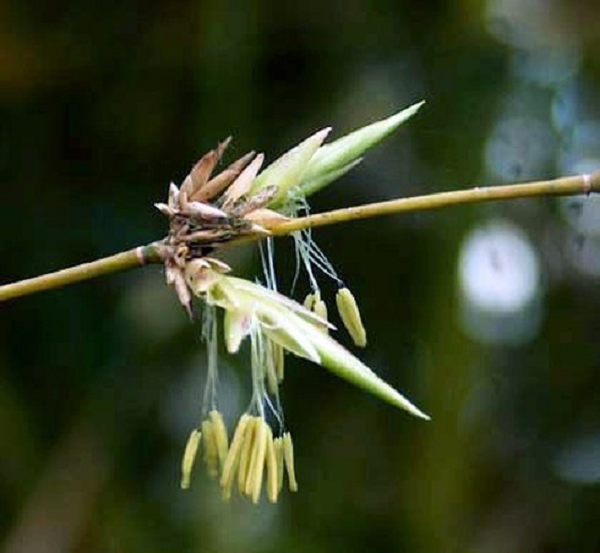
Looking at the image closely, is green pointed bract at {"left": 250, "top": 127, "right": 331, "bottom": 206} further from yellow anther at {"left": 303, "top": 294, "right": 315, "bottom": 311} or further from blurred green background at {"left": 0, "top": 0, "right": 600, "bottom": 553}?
blurred green background at {"left": 0, "top": 0, "right": 600, "bottom": 553}

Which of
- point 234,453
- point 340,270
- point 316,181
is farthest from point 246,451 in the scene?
point 340,270

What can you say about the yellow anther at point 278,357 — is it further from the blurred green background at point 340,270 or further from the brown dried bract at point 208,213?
the blurred green background at point 340,270

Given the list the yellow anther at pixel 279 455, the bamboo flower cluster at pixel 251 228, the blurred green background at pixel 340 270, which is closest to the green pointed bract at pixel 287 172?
the bamboo flower cluster at pixel 251 228

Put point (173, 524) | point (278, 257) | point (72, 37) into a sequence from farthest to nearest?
1. point (72, 37)
2. point (173, 524)
3. point (278, 257)

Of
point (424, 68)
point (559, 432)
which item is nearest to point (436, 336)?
point (559, 432)

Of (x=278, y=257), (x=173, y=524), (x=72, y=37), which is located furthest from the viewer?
(x=72, y=37)

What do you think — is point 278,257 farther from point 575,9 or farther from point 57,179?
point 575,9

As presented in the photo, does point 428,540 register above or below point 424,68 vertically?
below
